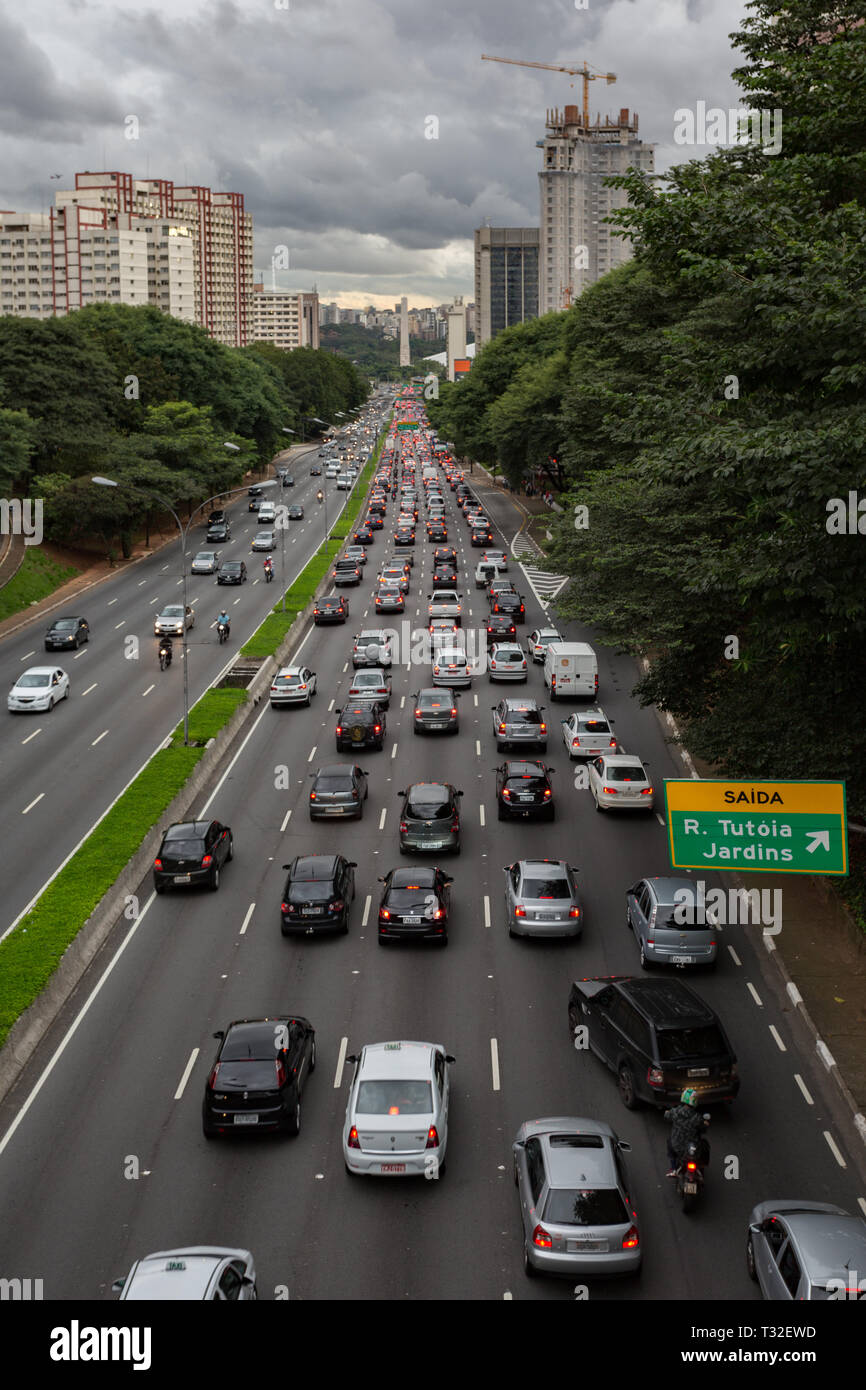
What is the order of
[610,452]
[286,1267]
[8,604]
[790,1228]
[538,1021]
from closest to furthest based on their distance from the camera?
[790,1228] < [286,1267] < [538,1021] < [610,452] < [8,604]

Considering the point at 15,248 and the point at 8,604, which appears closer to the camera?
the point at 8,604

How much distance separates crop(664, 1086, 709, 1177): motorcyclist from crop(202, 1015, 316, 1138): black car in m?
5.48

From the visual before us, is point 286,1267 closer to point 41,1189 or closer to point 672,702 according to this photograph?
point 41,1189

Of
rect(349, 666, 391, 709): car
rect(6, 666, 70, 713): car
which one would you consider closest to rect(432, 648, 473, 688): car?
rect(349, 666, 391, 709): car

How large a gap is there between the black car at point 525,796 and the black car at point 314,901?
7204 mm

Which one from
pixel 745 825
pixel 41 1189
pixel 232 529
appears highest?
pixel 232 529

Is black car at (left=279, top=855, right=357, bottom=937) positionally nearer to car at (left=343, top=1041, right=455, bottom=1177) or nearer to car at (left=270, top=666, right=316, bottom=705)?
car at (left=343, top=1041, right=455, bottom=1177)

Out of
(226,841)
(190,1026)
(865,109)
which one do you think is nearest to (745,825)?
(190,1026)

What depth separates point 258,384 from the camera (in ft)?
360

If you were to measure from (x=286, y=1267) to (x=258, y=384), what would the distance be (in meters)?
103

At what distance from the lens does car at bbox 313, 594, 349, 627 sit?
5812 centimetres

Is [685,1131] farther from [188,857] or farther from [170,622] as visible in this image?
[170,622]

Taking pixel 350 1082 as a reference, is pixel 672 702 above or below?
above

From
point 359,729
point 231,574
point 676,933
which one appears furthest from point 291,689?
point 231,574
